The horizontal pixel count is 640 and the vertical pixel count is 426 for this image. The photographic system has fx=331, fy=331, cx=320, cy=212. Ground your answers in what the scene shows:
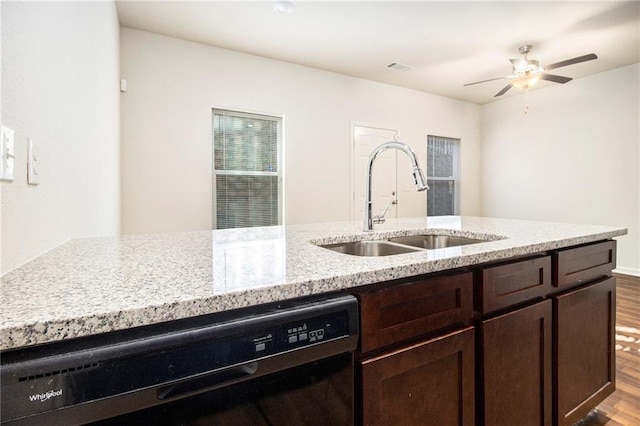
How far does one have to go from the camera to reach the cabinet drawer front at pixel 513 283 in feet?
3.54

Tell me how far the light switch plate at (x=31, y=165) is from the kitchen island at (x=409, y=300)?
23 cm

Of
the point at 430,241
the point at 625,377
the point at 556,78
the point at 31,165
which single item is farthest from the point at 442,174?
the point at 31,165

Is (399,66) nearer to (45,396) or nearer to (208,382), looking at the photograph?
(208,382)

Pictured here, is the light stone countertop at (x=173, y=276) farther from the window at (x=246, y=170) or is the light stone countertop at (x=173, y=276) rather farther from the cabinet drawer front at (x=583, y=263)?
the window at (x=246, y=170)

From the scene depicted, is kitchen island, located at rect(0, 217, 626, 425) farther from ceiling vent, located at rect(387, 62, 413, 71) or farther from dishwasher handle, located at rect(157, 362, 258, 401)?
ceiling vent, located at rect(387, 62, 413, 71)

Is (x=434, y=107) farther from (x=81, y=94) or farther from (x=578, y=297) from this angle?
(x=81, y=94)

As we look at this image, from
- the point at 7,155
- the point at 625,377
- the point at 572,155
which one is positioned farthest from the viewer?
the point at 572,155

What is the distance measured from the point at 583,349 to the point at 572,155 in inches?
180

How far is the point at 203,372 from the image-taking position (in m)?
0.59

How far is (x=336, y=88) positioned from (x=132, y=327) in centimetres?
444

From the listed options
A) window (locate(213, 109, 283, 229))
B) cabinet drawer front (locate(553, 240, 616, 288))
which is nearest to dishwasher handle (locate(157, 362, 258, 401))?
cabinet drawer front (locate(553, 240, 616, 288))

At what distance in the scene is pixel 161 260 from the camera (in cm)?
95

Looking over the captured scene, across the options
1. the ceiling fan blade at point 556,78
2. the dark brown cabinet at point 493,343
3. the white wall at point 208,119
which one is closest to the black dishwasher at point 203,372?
the dark brown cabinet at point 493,343

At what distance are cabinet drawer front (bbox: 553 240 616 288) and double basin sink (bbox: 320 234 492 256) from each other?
1.00 feet
